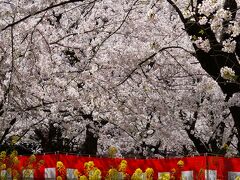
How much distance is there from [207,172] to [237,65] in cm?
167

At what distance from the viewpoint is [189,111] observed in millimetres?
15164

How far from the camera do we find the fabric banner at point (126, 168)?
730cm

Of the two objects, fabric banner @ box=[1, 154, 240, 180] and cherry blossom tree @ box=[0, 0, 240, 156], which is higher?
cherry blossom tree @ box=[0, 0, 240, 156]

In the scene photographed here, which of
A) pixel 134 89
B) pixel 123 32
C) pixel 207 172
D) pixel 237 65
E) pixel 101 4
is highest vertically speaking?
pixel 101 4

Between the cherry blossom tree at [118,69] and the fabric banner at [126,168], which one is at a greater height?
the cherry blossom tree at [118,69]

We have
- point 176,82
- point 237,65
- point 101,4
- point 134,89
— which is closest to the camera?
point 237,65

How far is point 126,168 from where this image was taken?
8.71 meters

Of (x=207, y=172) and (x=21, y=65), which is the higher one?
(x=21, y=65)

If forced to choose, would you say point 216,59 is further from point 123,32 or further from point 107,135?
point 107,135

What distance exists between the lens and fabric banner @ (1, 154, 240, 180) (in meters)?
7.30

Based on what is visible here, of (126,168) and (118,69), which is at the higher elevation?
(118,69)

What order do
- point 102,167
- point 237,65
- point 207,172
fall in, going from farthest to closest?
point 102,167 → point 207,172 → point 237,65

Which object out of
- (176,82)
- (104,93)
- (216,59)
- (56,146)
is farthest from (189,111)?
(216,59)

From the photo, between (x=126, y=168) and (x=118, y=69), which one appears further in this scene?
(x=118, y=69)
